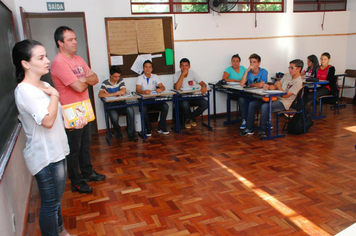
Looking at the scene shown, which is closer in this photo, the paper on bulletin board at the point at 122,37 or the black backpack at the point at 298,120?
the black backpack at the point at 298,120

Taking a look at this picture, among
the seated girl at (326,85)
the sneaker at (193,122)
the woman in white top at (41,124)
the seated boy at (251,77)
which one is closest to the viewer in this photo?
the woman in white top at (41,124)

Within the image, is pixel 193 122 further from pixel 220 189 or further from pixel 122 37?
pixel 220 189

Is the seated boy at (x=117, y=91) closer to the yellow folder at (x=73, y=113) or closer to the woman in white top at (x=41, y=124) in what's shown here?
the yellow folder at (x=73, y=113)

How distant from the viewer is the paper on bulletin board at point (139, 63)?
5.45m

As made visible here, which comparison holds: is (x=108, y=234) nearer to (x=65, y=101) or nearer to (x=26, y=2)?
(x=65, y=101)

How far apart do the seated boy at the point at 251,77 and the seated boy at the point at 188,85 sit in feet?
2.24

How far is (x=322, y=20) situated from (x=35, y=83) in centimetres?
685

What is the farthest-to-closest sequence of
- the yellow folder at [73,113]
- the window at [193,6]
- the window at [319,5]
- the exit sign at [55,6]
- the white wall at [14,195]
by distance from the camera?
the window at [319,5], the window at [193,6], the exit sign at [55,6], the yellow folder at [73,113], the white wall at [14,195]

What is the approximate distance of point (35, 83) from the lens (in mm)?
1741

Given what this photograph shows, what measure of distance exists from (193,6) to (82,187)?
13.9 feet

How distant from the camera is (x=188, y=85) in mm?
5594

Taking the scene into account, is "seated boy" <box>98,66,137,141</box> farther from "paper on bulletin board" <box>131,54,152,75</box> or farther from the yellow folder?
the yellow folder

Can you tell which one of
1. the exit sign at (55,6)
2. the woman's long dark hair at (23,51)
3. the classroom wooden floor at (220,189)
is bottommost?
the classroom wooden floor at (220,189)

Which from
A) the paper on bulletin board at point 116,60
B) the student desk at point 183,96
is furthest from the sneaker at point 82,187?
the paper on bulletin board at point 116,60
